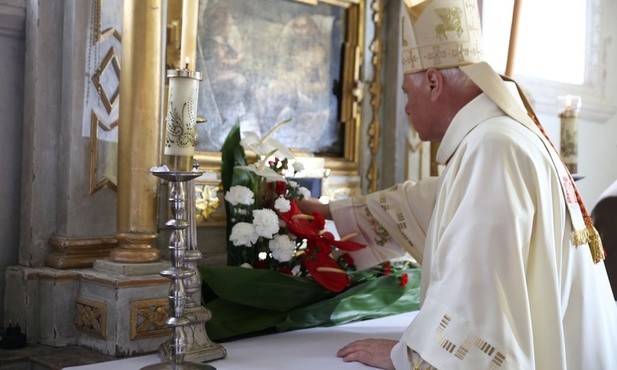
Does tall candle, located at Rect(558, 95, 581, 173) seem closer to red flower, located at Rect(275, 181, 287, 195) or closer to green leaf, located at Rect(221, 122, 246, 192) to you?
red flower, located at Rect(275, 181, 287, 195)

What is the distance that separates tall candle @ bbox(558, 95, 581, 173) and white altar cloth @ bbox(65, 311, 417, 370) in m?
1.18

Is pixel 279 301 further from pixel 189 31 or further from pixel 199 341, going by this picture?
pixel 189 31

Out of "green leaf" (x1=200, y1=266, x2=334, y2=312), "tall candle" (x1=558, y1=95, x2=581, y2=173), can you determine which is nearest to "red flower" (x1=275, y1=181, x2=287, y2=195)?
"green leaf" (x1=200, y1=266, x2=334, y2=312)

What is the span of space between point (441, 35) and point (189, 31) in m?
0.90

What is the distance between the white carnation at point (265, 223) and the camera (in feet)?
8.24

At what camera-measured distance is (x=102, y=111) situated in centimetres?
238

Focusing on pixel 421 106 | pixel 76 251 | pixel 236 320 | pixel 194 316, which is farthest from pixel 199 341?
pixel 421 106

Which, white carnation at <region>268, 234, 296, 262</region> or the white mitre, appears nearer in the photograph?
the white mitre

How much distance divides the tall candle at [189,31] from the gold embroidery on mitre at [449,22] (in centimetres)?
87

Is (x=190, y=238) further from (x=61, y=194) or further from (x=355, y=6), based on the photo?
(x=355, y=6)

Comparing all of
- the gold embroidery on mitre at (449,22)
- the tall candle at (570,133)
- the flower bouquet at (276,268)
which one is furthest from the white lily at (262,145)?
the tall candle at (570,133)

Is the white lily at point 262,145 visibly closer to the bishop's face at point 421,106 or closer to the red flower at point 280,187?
the red flower at point 280,187

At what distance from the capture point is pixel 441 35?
7.68ft

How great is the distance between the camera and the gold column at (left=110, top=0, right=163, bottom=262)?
228 cm
